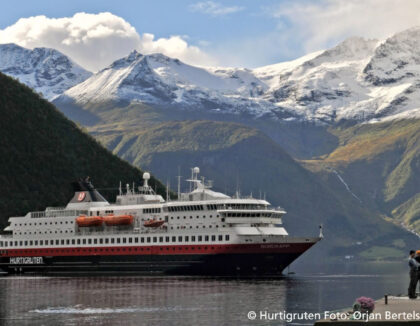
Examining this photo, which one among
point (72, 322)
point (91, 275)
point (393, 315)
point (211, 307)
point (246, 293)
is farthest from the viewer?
point (91, 275)

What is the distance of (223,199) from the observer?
14688 centimetres

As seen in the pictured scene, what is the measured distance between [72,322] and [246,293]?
32109mm

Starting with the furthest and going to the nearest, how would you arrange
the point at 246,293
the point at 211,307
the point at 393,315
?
the point at 246,293, the point at 211,307, the point at 393,315

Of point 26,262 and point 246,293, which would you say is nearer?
point 246,293

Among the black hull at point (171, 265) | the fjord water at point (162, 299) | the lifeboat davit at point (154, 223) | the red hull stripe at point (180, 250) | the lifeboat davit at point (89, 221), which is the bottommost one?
the fjord water at point (162, 299)

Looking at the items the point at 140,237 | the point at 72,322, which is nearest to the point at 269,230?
the point at 140,237

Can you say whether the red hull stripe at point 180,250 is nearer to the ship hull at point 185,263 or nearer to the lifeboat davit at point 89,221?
the ship hull at point 185,263

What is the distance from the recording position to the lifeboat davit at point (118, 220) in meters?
155

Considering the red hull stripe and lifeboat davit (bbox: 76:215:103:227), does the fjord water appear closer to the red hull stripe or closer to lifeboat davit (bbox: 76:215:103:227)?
the red hull stripe

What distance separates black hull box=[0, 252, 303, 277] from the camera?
469ft

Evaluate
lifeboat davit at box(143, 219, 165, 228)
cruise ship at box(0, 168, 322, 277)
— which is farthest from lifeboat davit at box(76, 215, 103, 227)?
lifeboat davit at box(143, 219, 165, 228)

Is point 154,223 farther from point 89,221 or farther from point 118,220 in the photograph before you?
point 89,221

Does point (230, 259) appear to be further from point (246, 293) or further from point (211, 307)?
point (211, 307)

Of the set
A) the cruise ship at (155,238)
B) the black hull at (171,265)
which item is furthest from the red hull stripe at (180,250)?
the black hull at (171,265)
